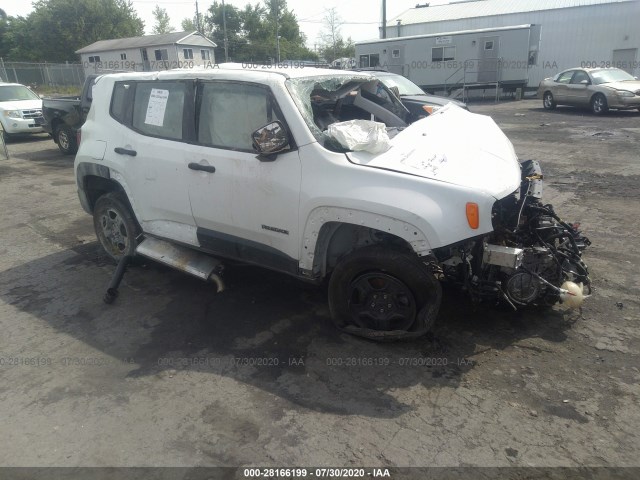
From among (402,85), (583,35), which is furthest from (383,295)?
(583,35)

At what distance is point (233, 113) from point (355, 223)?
4.66 feet

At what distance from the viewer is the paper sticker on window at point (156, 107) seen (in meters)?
4.31

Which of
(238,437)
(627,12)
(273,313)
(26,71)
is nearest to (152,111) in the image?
(273,313)

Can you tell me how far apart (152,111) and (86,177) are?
1354 millimetres

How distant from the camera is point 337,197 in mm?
3309

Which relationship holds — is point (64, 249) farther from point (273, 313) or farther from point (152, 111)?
point (273, 313)

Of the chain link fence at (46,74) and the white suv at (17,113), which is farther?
the chain link fence at (46,74)

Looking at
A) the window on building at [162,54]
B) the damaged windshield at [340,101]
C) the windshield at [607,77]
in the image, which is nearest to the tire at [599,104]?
the windshield at [607,77]

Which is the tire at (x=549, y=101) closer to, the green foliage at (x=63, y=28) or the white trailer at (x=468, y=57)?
the white trailer at (x=468, y=57)

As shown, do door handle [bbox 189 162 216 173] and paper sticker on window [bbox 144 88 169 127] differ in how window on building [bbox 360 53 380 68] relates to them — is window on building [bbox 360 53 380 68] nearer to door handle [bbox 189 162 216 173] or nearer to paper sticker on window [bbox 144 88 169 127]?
paper sticker on window [bbox 144 88 169 127]

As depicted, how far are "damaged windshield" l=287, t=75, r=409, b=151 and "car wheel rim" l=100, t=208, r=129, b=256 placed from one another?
2.39 meters

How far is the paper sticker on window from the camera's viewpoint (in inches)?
170

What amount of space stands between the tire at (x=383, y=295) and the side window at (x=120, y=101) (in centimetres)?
269

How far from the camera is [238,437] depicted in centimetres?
281
